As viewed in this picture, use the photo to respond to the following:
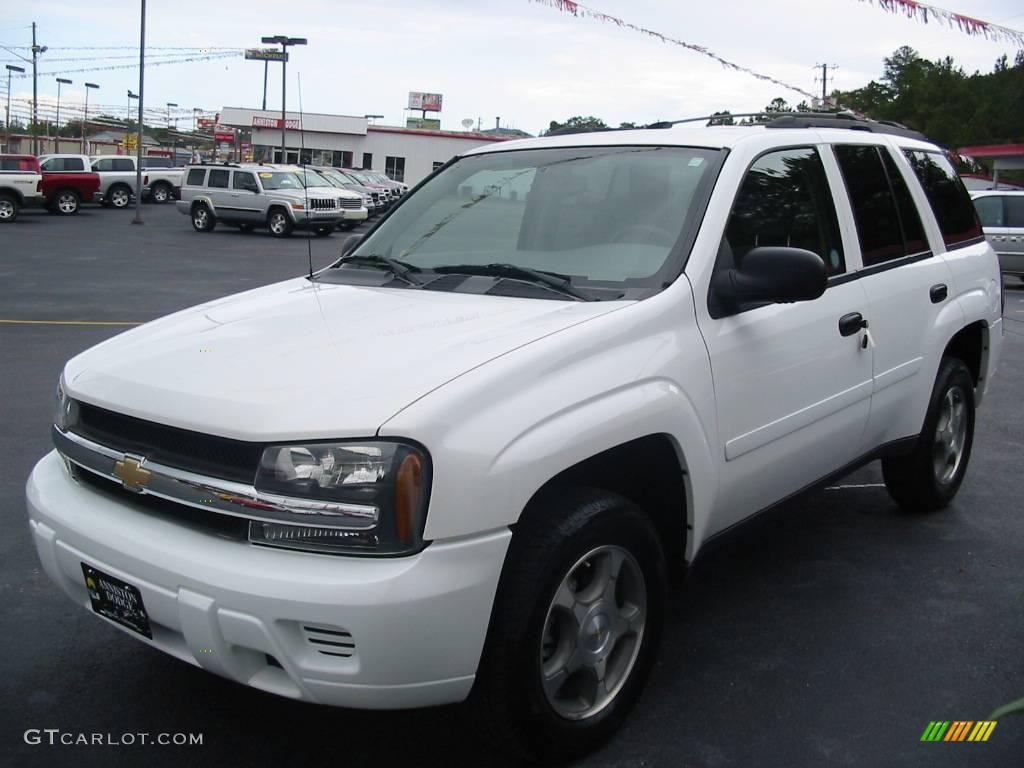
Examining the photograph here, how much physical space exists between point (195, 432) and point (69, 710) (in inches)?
48.1

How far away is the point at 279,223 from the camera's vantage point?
28.0m

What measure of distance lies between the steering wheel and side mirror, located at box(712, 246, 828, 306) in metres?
0.23

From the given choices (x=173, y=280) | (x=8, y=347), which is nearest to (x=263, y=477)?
(x=8, y=347)

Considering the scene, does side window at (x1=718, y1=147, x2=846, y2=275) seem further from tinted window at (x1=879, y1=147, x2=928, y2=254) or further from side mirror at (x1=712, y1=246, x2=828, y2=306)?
tinted window at (x1=879, y1=147, x2=928, y2=254)

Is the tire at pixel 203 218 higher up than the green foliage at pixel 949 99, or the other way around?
the green foliage at pixel 949 99

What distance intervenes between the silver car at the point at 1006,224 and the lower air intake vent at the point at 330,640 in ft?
55.5

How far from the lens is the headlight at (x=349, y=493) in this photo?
2.42 m

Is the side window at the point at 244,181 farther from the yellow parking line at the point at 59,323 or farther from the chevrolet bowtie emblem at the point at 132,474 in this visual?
the chevrolet bowtie emblem at the point at 132,474

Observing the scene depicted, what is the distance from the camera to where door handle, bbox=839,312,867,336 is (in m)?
3.90

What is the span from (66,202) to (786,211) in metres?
33.5

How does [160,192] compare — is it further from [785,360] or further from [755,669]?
[755,669]

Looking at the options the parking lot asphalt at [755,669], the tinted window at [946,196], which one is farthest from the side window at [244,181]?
the tinted window at [946,196]

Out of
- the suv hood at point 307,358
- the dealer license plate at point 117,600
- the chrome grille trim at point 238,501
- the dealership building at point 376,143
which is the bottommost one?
the dealer license plate at point 117,600

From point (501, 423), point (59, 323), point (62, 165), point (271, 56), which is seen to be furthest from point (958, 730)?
point (62, 165)
